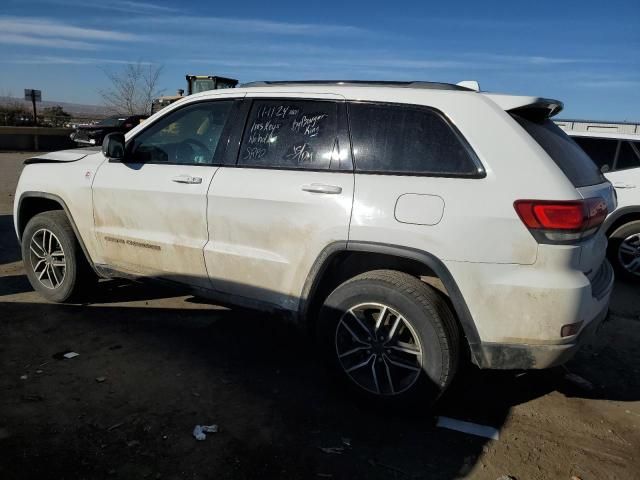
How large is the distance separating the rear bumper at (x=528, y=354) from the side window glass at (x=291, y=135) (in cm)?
142

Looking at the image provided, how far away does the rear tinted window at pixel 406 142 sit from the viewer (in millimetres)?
2873

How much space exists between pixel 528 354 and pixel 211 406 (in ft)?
5.98

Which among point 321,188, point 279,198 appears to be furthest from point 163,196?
point 321,188

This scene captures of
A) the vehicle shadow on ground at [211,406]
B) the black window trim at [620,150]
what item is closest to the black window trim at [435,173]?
the vehicle shadow on ground at [211,406]

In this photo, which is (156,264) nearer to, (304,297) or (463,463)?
(304,297)

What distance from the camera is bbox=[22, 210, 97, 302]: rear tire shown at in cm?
440

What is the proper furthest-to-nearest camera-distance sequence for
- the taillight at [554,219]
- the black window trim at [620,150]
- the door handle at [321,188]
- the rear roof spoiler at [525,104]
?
1. the black window trim at [620,150]
2. the door handle at [321,188]
3. the rear roof spoiler at [525,104]
4. the taillight at [554,219]

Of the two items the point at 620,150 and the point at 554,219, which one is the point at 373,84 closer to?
the point at 554,219

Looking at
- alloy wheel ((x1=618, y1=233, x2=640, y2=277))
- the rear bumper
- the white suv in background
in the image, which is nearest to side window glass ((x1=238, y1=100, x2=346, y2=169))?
the rear bumper

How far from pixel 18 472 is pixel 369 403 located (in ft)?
6.05

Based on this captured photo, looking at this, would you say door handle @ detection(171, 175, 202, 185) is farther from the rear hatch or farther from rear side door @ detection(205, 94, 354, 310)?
the rear hatch

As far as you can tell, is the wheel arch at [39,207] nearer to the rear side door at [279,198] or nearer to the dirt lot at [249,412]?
the dirt lot at [249,412]

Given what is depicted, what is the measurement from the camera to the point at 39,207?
477cm

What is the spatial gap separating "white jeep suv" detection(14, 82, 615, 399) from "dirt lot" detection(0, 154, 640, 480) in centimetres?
38
